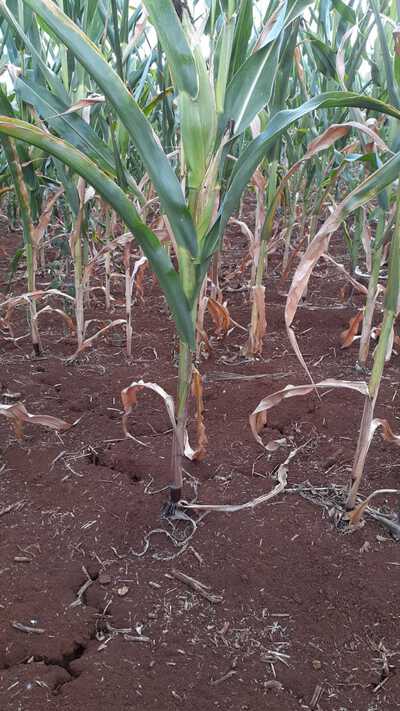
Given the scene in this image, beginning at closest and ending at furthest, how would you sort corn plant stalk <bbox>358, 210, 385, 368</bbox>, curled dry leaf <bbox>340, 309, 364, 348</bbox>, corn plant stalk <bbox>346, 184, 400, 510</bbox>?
corn plant stalk <bbox>346, 184, 400, 510</bbox> < corn plant stalk <bbox>358, 210, 385, 368</bbox> < curled dry leaf <bbox>340, 309, 364, 348</bbox>

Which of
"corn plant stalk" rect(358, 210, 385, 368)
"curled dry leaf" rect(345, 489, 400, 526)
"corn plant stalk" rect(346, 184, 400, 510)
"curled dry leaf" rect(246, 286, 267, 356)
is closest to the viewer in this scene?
"corn plant stalk" rect(346, 184, 400, 510)

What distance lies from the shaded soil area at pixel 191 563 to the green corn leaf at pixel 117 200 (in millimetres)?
506

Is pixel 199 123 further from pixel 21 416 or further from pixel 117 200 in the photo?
pixel 21 416

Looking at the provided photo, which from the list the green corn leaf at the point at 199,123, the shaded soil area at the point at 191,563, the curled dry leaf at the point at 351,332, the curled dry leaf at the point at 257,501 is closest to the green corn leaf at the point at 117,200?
the green corn leaf at the point at 199,123

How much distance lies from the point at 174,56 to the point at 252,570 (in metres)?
1.06

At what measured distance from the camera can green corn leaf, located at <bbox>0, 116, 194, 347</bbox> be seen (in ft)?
3.46

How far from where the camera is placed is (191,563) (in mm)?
1348

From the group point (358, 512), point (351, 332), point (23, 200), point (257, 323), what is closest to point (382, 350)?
point (358, 512)

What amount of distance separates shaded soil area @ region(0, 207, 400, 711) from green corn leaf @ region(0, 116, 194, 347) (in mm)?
506

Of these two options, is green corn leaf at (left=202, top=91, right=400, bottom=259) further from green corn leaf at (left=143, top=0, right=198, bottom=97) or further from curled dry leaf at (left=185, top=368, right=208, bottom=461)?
curled dry leaf at (left=185, top=368, right=208, bottom=461)

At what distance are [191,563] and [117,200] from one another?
799 mm

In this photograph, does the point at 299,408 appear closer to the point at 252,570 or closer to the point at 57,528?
the point at 252,570

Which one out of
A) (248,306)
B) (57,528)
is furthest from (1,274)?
(57,528)

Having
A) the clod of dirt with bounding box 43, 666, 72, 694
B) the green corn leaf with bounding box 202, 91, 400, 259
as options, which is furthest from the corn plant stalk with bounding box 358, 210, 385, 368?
the clod of dirt with bounding box 43, 666, 72, 694
